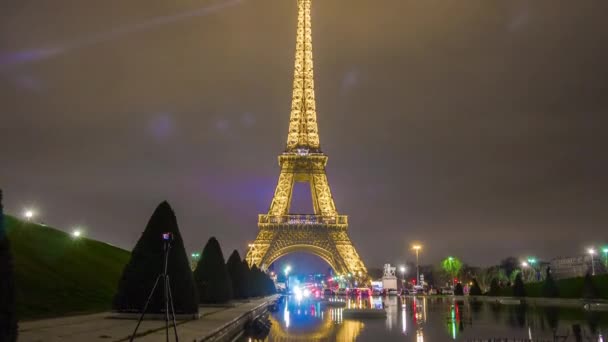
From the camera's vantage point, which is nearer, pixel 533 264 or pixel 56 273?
pixel 56 273

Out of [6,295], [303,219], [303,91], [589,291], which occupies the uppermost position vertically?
[303,91]

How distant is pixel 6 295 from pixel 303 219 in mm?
66924

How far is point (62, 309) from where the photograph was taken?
21.2 m

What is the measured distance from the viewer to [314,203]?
7975 cm

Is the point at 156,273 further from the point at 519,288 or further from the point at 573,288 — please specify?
the point at 519,288

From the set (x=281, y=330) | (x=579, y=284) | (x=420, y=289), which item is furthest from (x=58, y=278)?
(x=420, y=289)

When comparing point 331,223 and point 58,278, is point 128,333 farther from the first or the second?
point 331,223

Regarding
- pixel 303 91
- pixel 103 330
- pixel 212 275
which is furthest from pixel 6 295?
pixel 303 91

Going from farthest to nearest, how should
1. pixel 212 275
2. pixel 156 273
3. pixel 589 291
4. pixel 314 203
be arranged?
pixel 314 203 → pixel 589 291 → pixel 212 275 → pixel 156 273

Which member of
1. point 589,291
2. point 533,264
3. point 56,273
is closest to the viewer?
point 56,273

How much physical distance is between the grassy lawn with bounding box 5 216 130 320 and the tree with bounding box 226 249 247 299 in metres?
7.50

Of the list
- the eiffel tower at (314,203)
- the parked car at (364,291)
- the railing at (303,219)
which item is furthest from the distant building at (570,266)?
the railing at (303,219)

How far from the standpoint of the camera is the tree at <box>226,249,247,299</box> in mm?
36344

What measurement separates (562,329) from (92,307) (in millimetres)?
20260
